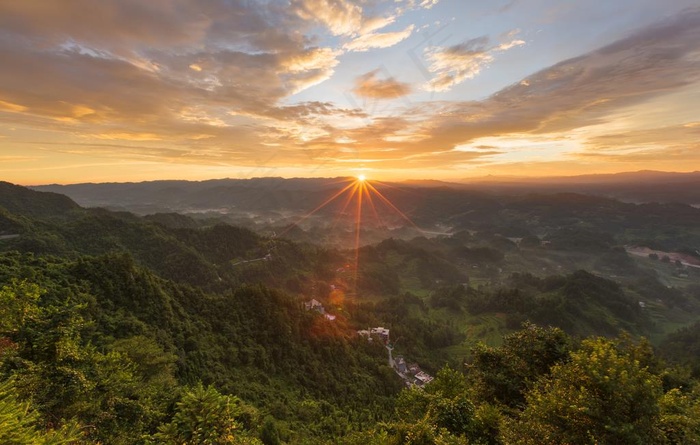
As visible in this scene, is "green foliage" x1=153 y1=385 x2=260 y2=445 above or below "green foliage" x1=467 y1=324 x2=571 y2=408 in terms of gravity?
above

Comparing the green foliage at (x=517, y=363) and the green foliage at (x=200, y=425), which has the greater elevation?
the green foliage at (x=200, y=425)

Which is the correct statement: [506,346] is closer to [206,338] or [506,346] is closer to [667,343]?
[206,338]

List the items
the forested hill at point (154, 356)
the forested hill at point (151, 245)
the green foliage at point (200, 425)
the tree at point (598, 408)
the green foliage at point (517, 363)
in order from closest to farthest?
the tree at point (598, 408) → the green foliage at point (200, 425) → the forested hill at point (154, 356) → the green foliage at point (517, 363) → the forested hill at point (151, 245)

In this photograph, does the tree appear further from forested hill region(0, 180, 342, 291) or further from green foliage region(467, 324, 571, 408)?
forested hill region(0, 180, 342, 291)

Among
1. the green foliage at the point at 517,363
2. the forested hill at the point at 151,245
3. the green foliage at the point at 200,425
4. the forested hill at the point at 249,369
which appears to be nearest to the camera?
the green foliage at the point at 200,425

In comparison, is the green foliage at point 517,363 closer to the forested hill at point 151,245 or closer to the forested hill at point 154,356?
the forested hill at point 154,356

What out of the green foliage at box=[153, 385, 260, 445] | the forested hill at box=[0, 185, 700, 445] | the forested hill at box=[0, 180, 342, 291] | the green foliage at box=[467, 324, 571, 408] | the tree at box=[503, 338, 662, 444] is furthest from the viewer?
the forested hill at box=[0, 180, 342, 291]

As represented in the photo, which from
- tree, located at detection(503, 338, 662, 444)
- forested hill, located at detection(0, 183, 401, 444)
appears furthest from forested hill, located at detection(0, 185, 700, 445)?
forested hill, located at detection(0, 183, 401, 444)

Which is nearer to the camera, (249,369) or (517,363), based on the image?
(517,363)

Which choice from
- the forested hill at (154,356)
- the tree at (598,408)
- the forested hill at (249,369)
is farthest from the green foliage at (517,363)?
the forested hill at (154,356)

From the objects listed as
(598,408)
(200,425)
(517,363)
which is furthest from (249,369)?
(598,408)

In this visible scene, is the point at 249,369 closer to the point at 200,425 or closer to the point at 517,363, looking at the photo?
the point at 200,425

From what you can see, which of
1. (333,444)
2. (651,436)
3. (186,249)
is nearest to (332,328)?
(333,444)

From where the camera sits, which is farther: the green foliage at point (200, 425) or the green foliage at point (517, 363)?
the green foliage at point (517, 363)
